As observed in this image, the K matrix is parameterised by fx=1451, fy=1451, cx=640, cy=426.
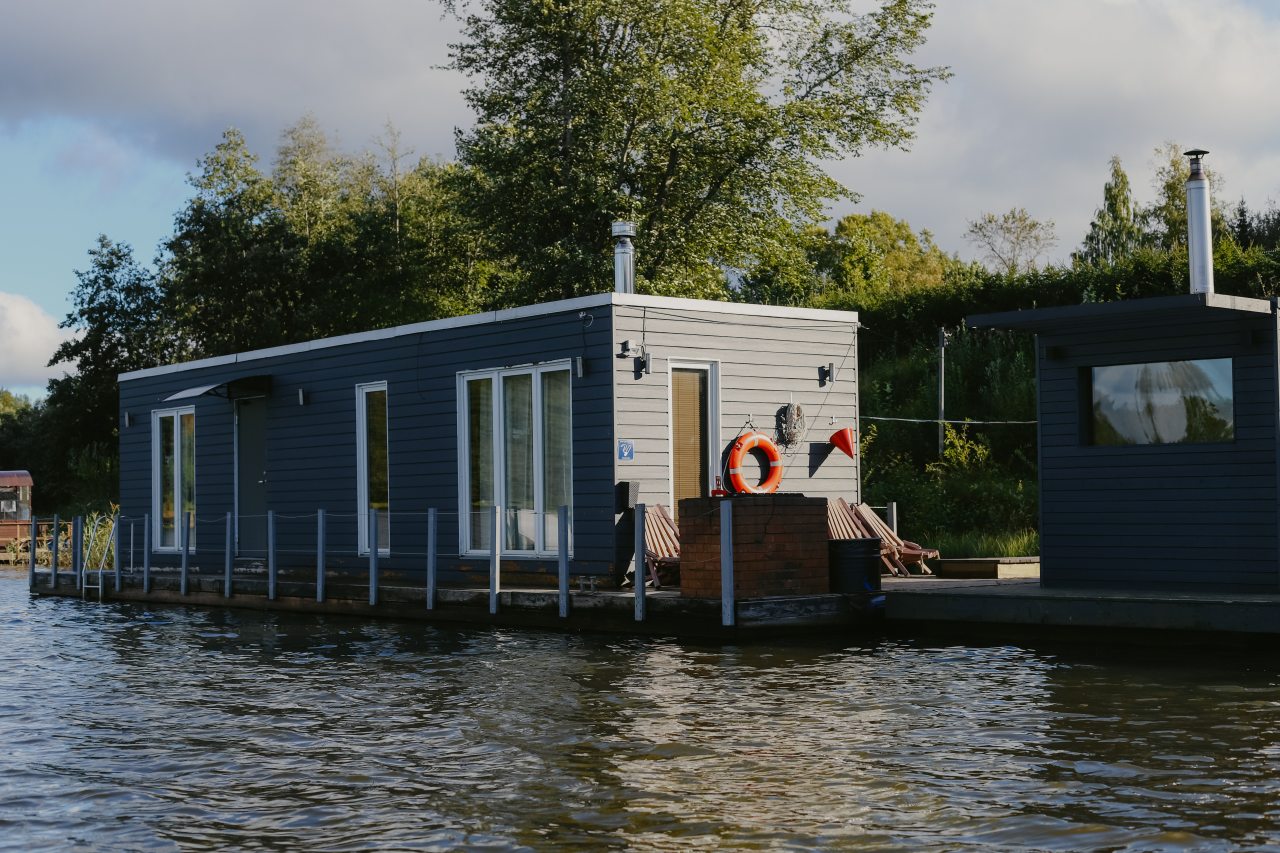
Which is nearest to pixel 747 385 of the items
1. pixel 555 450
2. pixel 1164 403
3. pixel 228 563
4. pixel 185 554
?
pixel 555 450

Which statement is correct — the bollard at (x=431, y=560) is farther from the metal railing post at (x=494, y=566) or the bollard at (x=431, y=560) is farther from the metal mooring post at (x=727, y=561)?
the metal mooring post at (x=727, y=561)

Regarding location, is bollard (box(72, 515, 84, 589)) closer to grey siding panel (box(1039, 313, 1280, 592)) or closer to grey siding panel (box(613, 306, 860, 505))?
grey siding panel (box(613, 306, 860, 505))

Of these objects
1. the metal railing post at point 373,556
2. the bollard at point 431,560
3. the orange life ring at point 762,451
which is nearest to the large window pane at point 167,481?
the metal railing post at point 373,556

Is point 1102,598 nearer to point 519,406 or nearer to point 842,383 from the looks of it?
point 842,383

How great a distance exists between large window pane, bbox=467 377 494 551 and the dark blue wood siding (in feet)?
0.67

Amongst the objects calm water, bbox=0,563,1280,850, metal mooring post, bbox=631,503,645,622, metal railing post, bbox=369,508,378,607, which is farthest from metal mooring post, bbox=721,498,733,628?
metal railing post, bbox=369,508,378,607

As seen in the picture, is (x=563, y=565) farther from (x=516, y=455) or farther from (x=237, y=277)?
(x=237, y=277)

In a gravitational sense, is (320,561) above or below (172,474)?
below

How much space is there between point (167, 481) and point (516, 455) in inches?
272

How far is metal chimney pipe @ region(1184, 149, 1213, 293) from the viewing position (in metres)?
10.6

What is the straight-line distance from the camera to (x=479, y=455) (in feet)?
46.7

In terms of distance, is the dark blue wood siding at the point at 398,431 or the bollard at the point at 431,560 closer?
the dark blue wood siding at the point at 398,431

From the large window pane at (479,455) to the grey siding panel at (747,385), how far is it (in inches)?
73.6

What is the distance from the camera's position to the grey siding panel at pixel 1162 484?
10711 millimetres
